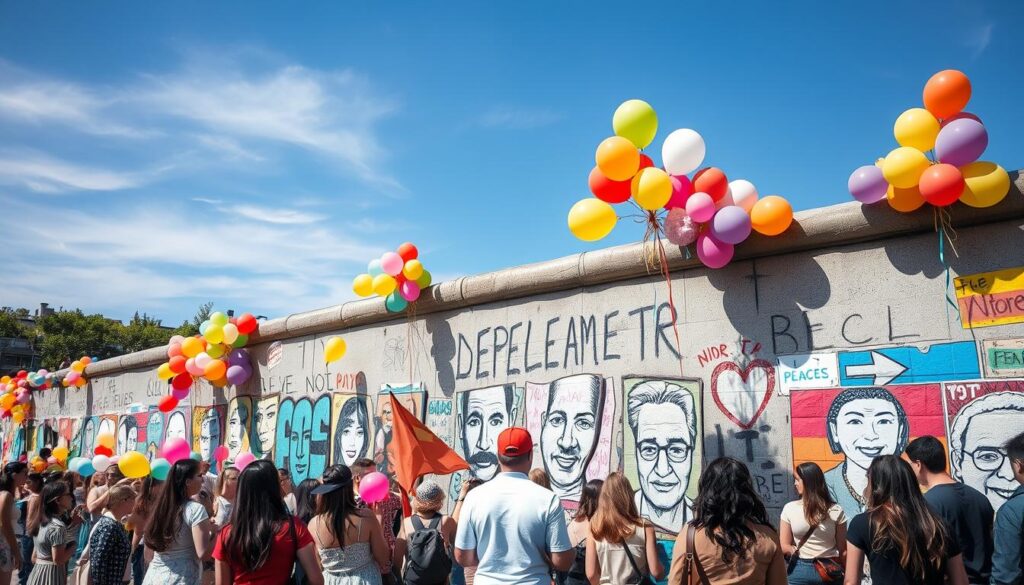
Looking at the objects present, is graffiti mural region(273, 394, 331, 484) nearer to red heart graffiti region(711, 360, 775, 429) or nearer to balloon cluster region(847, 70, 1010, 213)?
red heart graffiti region(711, 360, 775, 429)

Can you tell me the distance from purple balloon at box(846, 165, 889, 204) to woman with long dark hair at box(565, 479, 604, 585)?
300 centimetres

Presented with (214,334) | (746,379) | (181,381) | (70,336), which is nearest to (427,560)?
(746,379)

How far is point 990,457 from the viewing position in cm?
502

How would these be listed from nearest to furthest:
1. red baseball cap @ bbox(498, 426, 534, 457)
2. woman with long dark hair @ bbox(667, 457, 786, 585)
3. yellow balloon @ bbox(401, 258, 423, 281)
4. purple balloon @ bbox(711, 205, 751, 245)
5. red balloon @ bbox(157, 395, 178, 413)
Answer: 1. woman with long dark hair @ bbox(667, 457, 786, 585)
2. red baseball cap @ bbox(498, 426, 534, 457)
3. purple balloon @ bbox(711, 205, 751, 245)
4. yellow balloon @ bbox(401, 258, 423, 281)
5. red balloon @ bbox(157, 395, 178, 413)

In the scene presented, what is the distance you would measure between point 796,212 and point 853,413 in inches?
69.2

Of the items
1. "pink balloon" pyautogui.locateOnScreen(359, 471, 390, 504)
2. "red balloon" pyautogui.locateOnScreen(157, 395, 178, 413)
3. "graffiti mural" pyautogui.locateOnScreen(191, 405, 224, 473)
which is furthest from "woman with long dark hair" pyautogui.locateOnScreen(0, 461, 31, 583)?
"red balloon" pyautogui.locateOnScreen(157, 395, 178, 413)

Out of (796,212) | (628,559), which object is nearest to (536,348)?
(796,212)

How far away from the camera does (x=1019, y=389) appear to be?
4961 millimetres

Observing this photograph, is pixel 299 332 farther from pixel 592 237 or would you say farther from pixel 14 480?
pixel 592 237

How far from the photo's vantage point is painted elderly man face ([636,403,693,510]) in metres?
6.60

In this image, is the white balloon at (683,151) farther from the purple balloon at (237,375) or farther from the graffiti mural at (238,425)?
the graffiti mural at (238,425)

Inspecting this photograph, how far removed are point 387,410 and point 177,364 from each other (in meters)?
5.06

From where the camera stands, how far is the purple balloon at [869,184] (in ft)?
17.7

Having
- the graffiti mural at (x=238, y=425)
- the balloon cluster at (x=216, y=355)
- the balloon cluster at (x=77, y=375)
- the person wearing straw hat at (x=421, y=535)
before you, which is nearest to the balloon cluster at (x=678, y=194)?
the person wearing straw hat at (x=421, y=535)
